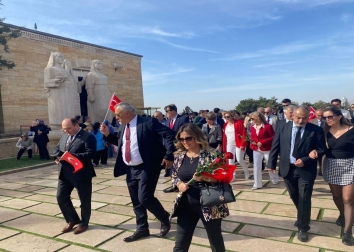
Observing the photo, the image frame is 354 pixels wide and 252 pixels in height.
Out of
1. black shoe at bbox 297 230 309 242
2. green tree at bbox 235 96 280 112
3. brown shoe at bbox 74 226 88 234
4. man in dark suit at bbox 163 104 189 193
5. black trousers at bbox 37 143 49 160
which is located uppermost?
green tree at bbox 235 96 280 112

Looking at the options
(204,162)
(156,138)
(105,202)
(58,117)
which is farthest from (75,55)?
(204,162)

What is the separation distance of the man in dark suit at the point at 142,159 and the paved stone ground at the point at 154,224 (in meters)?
0.29

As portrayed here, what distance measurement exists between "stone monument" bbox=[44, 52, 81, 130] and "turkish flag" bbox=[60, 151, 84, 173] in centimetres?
783

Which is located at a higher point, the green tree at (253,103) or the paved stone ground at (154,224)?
the green tree at (253,103)

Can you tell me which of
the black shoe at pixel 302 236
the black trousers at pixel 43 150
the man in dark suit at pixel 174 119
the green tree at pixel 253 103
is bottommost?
the black shoe at pixel 302 236

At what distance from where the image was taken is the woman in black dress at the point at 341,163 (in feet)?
10.5

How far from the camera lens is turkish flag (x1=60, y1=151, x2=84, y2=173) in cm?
362

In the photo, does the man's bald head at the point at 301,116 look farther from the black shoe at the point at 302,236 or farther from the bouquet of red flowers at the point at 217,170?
the bouquet of red flowers at the point at 217,170

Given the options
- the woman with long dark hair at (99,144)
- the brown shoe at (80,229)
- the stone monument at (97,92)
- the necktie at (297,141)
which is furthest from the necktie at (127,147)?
the stone monument at (97,92)

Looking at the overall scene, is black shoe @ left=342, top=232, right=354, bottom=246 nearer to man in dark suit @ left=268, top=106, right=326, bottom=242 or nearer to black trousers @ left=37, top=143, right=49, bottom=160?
man in dark suit @ left=268, top=106, right=326, bottom=242

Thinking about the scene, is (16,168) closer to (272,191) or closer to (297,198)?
(272,191)

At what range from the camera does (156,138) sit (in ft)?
12.3

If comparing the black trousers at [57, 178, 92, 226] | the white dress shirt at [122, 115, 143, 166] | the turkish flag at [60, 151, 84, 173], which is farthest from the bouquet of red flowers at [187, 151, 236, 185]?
the black trousers at [57, 178, 92, 226]

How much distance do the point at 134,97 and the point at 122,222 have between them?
21955mm
